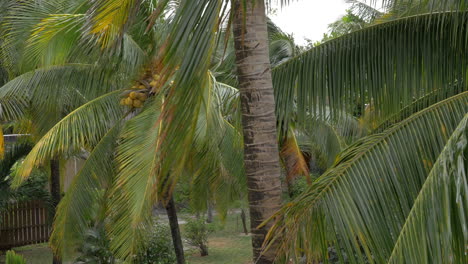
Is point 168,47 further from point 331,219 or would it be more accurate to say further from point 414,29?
point 414,29

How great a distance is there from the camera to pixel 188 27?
246 cm

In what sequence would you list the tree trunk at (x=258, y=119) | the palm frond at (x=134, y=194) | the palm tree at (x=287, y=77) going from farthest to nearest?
the palm frond at (x=134, y=194)
the tree trunk at (x=258, y=119)
the palm tree at (x=287, y=77)

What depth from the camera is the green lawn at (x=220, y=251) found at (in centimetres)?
1524

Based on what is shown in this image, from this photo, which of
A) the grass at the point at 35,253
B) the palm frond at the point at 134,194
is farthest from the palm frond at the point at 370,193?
the grass at the point at 35,253

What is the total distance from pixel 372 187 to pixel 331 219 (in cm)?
38

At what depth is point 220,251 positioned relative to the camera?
16453mm

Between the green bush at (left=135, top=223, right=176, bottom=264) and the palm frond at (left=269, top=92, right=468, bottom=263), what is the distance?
8.35 meters

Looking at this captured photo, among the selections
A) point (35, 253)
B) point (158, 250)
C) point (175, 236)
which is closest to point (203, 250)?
point (158, 250)

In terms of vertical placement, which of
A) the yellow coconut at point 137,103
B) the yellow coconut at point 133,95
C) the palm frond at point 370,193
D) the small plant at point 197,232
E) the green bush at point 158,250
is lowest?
the small plant at point 197,232

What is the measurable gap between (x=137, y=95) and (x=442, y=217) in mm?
7008

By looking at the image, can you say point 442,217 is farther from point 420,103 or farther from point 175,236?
point 175,236

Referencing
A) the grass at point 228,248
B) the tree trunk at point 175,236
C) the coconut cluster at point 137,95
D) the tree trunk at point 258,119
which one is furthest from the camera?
the grass at point 228,248

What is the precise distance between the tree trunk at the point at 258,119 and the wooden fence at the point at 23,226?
13.2m

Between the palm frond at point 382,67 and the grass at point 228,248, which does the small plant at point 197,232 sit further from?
the palm frond at point 382,67
